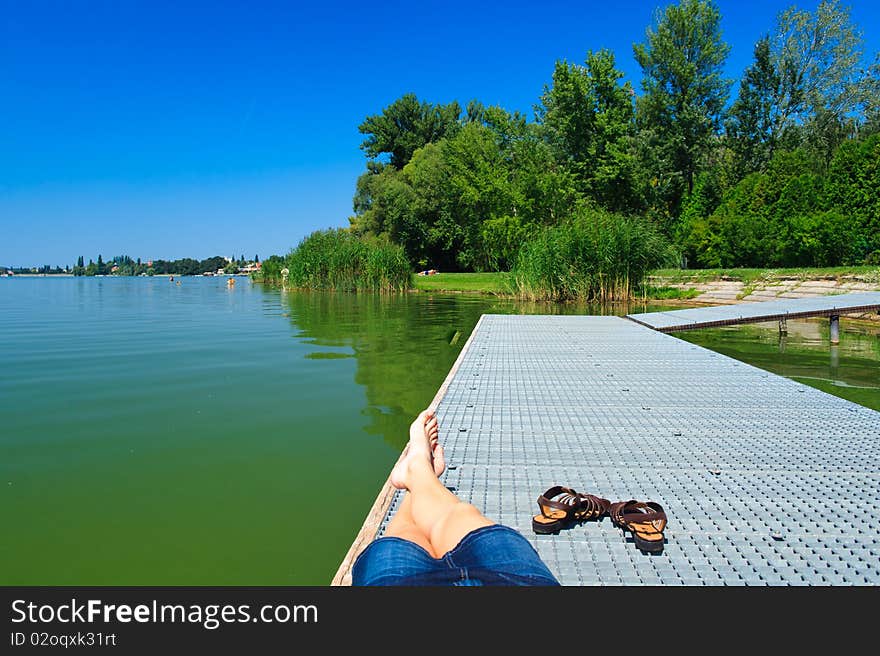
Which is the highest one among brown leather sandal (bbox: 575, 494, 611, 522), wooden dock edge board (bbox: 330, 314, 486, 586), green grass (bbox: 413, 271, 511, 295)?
green grass (bbox: 413, 271, 511, 295)

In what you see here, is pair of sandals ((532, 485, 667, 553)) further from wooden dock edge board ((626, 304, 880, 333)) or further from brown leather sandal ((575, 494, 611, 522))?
wooden dock edge board ((626, 304, 880, 333))

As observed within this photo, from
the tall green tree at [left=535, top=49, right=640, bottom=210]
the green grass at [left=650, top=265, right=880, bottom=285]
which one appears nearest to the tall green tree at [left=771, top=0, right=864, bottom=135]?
the tall green tree at [left=535, top=49, right=640, bottom=210]

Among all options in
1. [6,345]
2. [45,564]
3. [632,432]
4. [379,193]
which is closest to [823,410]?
[632,432]

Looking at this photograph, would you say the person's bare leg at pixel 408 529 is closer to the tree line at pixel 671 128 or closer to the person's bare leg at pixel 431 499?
the person's bare leg at pixel 431 499

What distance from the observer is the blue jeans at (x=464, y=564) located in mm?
1560

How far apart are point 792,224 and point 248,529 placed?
855 inches

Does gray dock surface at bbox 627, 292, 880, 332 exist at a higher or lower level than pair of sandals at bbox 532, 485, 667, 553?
higher

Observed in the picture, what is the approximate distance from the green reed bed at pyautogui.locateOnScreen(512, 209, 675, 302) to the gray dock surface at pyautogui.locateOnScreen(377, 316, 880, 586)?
11.7 meters

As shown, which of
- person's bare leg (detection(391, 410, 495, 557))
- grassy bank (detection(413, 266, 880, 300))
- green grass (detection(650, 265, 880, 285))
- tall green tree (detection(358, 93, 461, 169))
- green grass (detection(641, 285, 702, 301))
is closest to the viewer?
person's bare leg (detection(391, 410, 495, 557))

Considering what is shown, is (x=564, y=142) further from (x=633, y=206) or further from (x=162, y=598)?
(x=162, y=598)

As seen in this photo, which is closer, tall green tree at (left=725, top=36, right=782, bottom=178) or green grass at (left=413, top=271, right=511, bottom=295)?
green grass at (left=413, top=271, right=511, bottom=295)

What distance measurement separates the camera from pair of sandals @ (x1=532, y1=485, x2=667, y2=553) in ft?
7.08

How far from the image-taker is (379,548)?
1741mm

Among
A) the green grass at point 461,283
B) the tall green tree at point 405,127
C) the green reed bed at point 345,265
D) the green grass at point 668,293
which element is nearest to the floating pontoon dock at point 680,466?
the green grass at point 668,293
